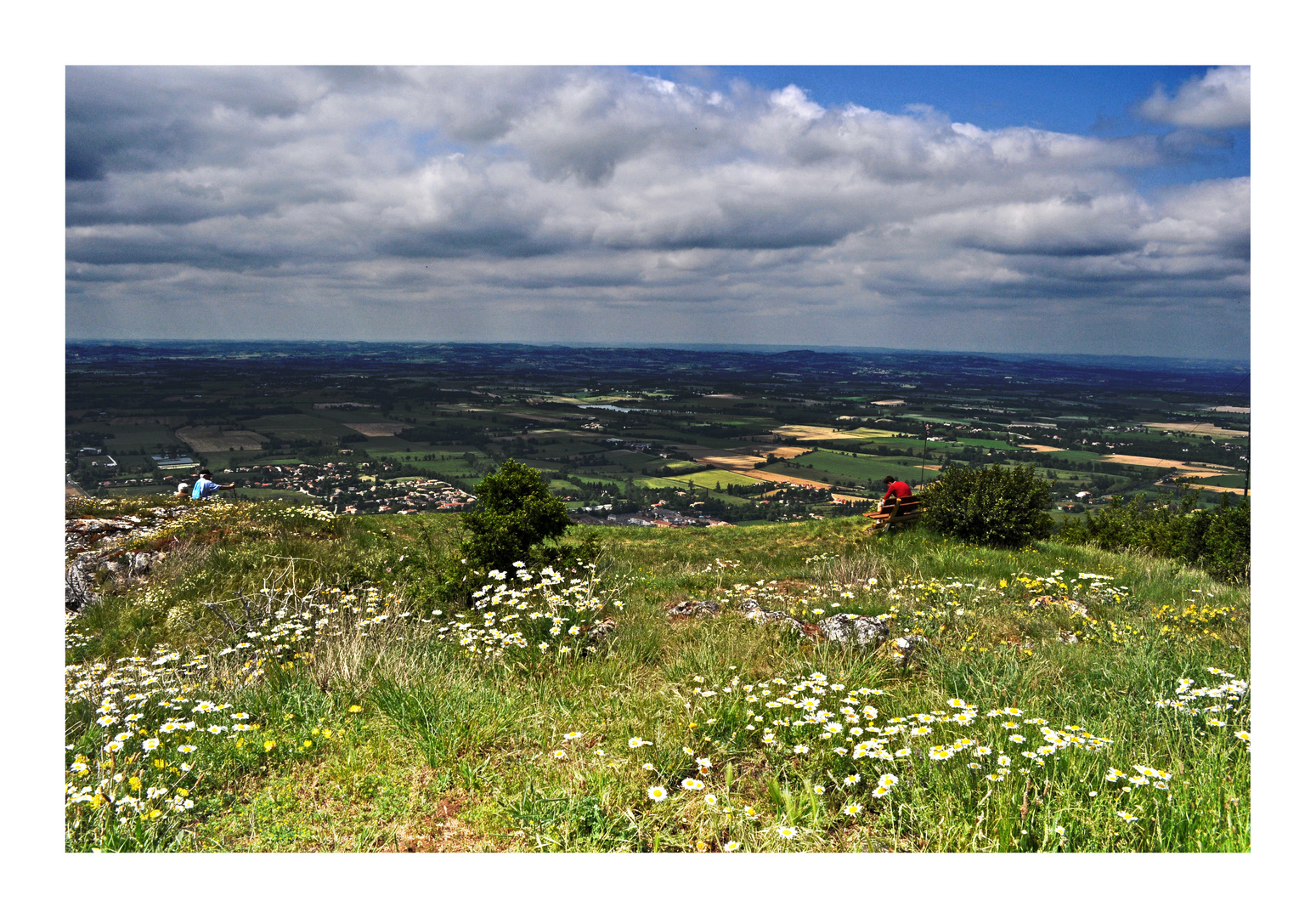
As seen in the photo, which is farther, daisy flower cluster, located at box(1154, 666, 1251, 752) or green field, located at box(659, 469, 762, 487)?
green field, located at box(659, 469, 762, 487)

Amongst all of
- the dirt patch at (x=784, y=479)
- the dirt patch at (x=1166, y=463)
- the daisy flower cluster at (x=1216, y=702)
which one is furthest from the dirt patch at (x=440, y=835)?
the dirt patch at (x=1166, y=463)

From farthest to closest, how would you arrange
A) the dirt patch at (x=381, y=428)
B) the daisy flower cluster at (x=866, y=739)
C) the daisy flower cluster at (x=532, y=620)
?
1. the dirt patch at (x=381, y=428)
2. the daisy flower cluster at (x=532, y=620)
3. the daisy flower cluster at (x=866, y=739)

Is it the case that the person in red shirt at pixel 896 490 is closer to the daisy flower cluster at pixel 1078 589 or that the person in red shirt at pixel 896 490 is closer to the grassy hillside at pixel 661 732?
the daisy flower cluster at pixel 1078 589

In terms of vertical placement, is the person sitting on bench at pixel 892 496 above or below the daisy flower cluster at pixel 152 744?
above

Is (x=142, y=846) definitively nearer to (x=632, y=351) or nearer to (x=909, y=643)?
(x=909, y=643)

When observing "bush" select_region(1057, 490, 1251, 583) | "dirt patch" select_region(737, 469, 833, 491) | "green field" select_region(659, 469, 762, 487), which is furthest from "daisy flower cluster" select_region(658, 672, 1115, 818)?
"dirt patch" select_region(737, 469, 833, 491)

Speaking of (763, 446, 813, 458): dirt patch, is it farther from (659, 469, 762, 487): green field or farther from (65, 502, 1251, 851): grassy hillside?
(65, 502, 1251, 851): grassy hillside

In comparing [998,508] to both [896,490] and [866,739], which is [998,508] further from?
[866,739]
